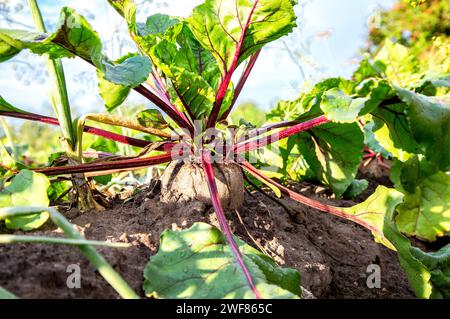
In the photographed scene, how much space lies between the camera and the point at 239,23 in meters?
1.25

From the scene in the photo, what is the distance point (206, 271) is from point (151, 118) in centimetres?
67

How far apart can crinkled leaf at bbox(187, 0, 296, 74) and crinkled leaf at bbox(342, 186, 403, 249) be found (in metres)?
0.57

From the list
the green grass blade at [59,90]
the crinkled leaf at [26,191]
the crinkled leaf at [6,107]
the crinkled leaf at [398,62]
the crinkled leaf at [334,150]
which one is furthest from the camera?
the crinkled leaf at [398,62]

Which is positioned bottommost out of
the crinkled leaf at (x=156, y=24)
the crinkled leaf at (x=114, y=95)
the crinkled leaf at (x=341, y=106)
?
the crinkled leaf at (x=341, y=106)

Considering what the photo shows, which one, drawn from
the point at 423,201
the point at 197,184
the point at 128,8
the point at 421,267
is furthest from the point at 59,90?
the point at 423,201

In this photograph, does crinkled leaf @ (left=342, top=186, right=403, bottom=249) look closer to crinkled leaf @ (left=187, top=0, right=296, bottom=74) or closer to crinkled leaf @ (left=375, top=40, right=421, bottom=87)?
crinkled leaf @ (left=187, top=0, right=296, bottom=74)

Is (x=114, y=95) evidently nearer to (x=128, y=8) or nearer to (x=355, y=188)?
(x=128, y=8)

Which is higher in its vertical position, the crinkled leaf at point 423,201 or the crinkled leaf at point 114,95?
the crinkled leaf at point 114,95

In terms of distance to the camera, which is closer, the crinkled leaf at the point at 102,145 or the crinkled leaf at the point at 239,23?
the crinkled leaf at the point at 239,23

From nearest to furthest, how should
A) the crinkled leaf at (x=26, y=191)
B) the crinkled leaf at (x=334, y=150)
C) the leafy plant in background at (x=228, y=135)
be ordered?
the leafy plant in background at (x=228, y=135)
the crinkled leaf at (x=26, y=191)
the crinkled leaf at (x=334, y=150)

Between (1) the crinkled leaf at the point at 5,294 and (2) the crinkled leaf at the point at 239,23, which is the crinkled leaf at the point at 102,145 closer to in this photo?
(2) the crinkled leaf at the point at 239,23

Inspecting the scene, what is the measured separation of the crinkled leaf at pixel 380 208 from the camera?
47.0 inches

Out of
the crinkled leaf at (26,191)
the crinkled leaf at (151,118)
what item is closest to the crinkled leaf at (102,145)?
the crinkled leaf at (151,118)
